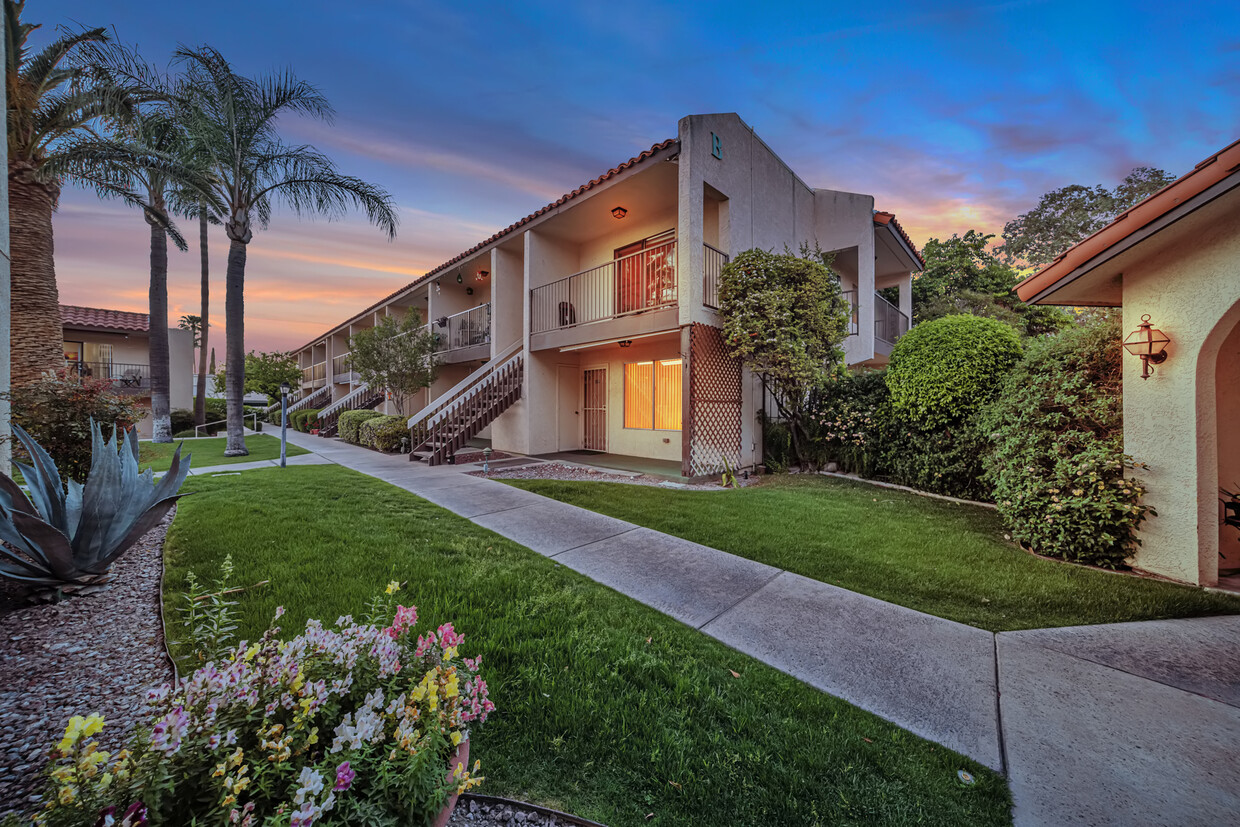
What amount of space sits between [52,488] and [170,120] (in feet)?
37.9

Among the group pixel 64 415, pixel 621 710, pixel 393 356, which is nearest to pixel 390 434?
pixel 393 356

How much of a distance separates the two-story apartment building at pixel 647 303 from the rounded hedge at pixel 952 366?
3.30 m

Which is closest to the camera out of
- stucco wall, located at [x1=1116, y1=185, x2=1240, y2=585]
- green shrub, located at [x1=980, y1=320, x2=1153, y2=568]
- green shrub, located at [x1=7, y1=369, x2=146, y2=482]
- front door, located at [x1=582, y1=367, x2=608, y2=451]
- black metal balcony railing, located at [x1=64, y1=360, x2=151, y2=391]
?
stucco wall, located at [x1=1116, y1=185, x2=1240, y2=585]

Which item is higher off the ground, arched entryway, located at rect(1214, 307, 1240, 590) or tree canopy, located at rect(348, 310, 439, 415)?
tree canopy, located at rect(348, 310, 439, 415)

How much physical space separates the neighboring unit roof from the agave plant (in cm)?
819

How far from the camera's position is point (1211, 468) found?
13.4ft

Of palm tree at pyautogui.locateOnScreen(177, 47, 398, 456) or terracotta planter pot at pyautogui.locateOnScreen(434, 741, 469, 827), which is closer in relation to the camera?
terracotta planter pot at pyautogui.locateOnScreen(434, 741, 469, 827)

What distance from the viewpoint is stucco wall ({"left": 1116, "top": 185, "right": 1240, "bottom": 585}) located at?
395 cm

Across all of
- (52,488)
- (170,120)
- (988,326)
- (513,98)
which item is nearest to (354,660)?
(52,488)

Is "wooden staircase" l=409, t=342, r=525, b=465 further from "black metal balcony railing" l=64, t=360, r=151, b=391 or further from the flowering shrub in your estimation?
"black metal balcony railing" l=64, t=360, r=151, b=391

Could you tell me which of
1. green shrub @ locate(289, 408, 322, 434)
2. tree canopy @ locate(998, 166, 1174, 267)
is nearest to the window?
green shrub @ locate(289, 408, 322, 434)

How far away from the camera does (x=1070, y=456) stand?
474 centimetres

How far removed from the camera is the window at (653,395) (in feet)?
36.2

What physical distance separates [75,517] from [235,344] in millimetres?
10701
